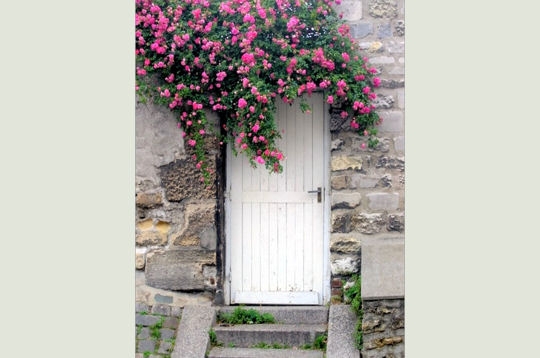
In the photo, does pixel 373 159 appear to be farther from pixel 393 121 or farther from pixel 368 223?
pixel 368 223

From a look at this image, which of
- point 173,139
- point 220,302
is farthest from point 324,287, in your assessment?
point 173,139

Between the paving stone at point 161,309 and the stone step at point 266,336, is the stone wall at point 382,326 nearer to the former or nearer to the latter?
the stone step at point 266,336

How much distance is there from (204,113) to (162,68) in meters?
0.53

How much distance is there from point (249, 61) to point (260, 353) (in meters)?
2.44

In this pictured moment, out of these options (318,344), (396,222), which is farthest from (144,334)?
(396,222)

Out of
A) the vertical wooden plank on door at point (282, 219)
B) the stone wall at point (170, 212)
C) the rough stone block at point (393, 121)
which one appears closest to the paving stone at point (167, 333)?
the stone wall at point (170, 212)

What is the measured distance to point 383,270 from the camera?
6426 millimetres

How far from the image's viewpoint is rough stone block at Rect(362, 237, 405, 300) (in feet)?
20.7

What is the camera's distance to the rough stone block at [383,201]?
7016mm

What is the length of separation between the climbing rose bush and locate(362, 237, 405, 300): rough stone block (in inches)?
37.4

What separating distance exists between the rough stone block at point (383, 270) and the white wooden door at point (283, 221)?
0.75 meters

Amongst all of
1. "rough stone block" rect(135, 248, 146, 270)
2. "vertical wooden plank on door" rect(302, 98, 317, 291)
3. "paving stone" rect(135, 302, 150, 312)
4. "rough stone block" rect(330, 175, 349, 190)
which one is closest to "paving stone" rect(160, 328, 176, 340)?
"paving stone" rect(135, 302, 150, 312)

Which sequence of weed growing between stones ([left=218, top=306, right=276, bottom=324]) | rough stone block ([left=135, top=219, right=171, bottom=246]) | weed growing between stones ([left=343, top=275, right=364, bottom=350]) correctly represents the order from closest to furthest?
weed growing between stones ([left=343, top=275, right=364, bottom=350]) < weed growing between stones ([left=218, top=306, right=276, bottom=324]) < rough stone block ([left=135, top=219, right=171, bottom=246])

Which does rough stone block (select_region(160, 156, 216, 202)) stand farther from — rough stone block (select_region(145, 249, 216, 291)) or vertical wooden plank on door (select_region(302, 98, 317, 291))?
vertical wooden plank on door (select_region(302, 98, 317, 291))
